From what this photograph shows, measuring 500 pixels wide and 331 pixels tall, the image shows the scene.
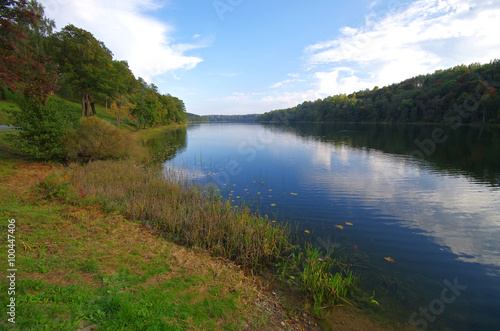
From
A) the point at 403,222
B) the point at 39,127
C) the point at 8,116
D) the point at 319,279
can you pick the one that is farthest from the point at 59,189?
the point at 403,222

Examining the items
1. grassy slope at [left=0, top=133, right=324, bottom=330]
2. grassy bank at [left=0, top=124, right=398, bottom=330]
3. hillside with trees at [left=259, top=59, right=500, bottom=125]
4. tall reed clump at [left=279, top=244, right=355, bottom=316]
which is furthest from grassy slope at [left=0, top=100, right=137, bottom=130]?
hillside with trees at [left=259, top=59, right=500, bottom=125]

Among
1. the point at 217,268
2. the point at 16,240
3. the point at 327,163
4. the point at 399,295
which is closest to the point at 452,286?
the point at 399,295

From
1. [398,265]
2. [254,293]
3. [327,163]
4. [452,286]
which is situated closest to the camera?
[254,293]

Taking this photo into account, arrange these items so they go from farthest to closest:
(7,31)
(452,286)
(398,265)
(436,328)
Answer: (7,31) < (398,265) < (452,286) < (436,328)

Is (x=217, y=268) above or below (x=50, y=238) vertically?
below

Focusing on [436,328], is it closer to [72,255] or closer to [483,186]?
[72,255]

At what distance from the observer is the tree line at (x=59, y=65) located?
9219mm

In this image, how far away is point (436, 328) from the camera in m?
4.66

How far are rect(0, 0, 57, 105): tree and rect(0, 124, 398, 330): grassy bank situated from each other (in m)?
4.39

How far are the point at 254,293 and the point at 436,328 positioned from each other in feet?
13.1

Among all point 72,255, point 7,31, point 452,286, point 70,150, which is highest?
point 7,31

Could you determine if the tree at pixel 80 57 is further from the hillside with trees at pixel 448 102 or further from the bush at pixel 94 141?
the hillside with trees at pixel 448 102

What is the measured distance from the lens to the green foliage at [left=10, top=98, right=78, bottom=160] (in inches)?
481

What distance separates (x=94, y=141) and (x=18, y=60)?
7189 millimetres
